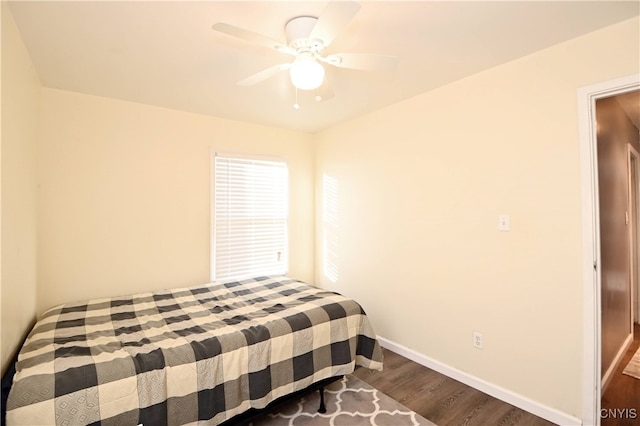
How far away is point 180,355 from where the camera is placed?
1604 mm

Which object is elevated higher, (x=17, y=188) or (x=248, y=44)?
(x=248, y=44)

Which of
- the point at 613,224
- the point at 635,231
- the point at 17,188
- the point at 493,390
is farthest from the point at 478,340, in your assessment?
the point at 17,188

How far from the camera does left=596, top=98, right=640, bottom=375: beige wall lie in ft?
7.73

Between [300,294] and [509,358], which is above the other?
[300,294]

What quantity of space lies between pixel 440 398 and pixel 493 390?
396mm

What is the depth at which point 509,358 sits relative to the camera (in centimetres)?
221

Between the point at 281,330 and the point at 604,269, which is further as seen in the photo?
the point at 604,269

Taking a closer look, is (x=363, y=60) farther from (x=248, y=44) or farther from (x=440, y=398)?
(x=440, y=398)

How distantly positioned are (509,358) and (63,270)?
351 centimetres

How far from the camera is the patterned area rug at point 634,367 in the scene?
8.54ft

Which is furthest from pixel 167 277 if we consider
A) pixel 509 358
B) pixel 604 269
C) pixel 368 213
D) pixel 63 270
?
pixel 604 269

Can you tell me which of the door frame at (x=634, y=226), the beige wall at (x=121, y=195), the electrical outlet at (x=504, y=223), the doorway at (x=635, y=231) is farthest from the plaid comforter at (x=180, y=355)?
the doorway at (x=635, y=231)

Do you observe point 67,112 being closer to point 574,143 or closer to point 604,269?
point 574,143

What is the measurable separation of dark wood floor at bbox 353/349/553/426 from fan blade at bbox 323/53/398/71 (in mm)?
2207
